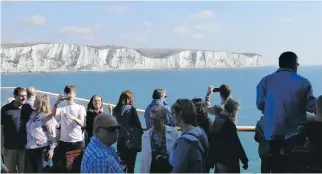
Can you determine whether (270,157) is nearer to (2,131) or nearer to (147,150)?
(147,150)

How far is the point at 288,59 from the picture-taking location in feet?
12.0

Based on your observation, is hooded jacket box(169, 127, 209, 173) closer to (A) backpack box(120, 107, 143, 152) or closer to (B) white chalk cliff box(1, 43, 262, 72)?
(A) backpack box(120, 107, 143, 152)

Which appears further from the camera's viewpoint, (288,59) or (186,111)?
(288,59)

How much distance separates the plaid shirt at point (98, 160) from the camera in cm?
274

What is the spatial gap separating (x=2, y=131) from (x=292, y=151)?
2.90 meters

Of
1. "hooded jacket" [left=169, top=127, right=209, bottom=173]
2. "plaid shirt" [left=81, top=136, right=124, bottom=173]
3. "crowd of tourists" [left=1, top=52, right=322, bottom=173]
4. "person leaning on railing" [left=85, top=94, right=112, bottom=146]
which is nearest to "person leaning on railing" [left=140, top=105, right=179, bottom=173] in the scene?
"crowd of tourists" [left=1, top=52, right=322, bottom=173]

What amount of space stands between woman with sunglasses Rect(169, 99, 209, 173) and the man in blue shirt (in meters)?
0.71

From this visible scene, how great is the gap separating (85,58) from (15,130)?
510 feet

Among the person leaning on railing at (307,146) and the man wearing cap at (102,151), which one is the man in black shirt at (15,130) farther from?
the person leaning on railing at (307,146)

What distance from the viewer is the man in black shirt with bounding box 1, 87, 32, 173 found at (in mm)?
4742

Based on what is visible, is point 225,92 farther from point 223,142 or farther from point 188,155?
point 188,155

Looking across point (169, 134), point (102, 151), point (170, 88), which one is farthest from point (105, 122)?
point (170, 88)

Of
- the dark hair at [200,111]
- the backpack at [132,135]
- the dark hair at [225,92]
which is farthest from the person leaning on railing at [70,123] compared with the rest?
the dark hair at [225,92]

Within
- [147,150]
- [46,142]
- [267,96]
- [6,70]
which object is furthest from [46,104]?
[6,70]
